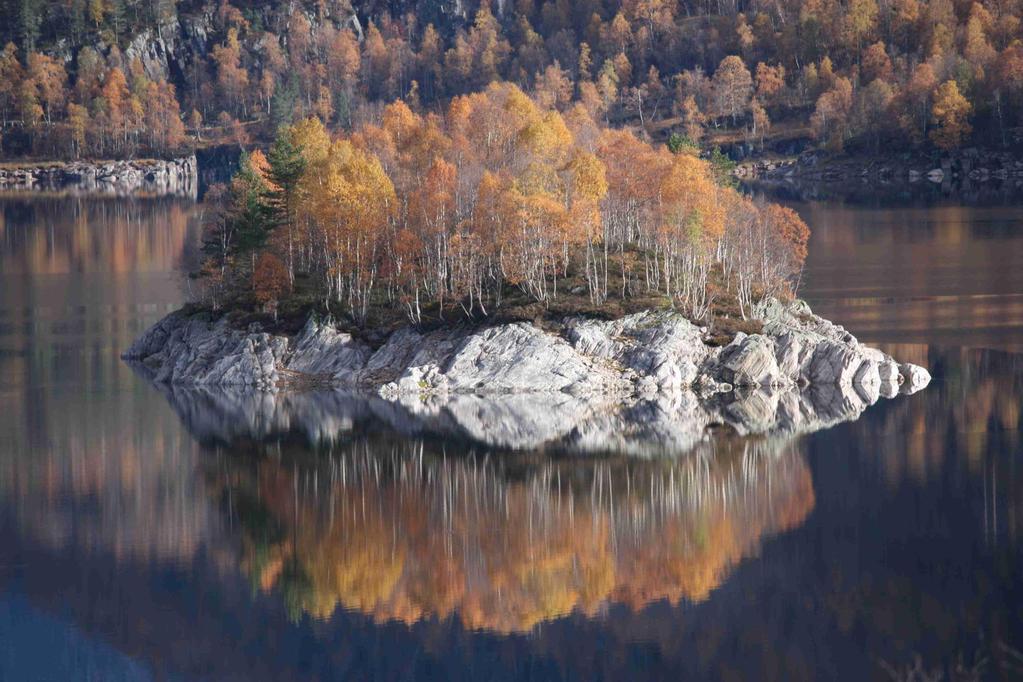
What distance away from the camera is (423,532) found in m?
42.9

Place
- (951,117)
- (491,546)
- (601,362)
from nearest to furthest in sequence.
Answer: (491,546)
(601,362)
(951,117)

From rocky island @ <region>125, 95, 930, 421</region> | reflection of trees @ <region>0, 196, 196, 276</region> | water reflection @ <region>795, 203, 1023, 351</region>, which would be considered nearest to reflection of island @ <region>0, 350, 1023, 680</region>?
rocky island @ <region>125, 95, 930, 421</region>

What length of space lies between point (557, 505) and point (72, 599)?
15.6 meters

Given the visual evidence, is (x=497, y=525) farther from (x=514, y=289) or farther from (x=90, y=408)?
(x=514, y=289)

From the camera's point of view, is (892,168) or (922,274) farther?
(892,168)

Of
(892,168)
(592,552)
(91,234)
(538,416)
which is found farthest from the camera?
(892,168)

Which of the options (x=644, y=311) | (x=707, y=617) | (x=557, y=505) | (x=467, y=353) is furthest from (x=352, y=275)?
(x=707, y=617)

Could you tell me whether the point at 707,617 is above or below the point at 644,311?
below

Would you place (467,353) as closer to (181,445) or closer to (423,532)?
(181,445)

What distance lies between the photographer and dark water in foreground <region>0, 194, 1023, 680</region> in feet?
→ 111

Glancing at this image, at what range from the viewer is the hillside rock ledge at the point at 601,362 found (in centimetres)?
6312

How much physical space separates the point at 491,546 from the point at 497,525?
234 cm

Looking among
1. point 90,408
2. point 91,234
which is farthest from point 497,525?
point 91,234

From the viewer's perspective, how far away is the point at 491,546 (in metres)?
41.2
